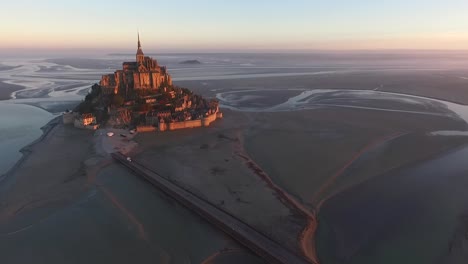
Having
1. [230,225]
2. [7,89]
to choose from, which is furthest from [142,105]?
[7,89]

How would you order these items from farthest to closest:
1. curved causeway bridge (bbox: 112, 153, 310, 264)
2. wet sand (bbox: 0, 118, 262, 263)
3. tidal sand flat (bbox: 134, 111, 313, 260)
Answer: tidal sand flat (bbox: 134, 111, 313, 260) → wet sand (bbox: 0, 118, 262, 263) → curved causeway bridge (bbox: 112, 153, 310, 264)

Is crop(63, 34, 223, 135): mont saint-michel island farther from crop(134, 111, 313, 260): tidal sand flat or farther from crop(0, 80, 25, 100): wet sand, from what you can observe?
crop(0, 80, 25, 100): wet sand

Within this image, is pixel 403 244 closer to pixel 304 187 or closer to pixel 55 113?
pixel 304 187

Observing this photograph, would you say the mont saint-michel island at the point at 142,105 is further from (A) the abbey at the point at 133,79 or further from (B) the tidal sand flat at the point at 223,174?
(B) the tidal sand flat at the point at 223,174

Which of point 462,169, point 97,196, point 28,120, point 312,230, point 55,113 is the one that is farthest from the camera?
point 55,113

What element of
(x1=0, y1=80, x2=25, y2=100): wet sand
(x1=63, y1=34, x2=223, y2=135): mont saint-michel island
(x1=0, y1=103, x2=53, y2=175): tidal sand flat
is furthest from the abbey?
(x1=0, y1=80, x2=25, y2=100): wet sand

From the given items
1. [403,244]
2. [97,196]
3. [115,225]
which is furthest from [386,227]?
[97,196]
